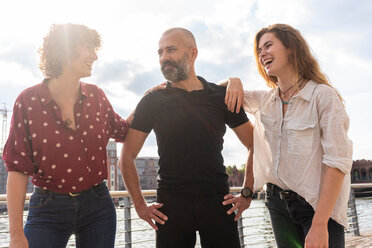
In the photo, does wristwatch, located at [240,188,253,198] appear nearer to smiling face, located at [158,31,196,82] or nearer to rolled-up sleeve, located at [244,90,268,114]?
rolled-up sleeve, located at [244,90,268,114]

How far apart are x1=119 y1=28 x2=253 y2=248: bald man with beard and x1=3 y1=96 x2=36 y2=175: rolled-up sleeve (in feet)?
2.17

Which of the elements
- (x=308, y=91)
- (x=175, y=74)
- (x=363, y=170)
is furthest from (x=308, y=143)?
(x=363, y=170)

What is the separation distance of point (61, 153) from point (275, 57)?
1349mm

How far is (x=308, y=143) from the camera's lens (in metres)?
1.65

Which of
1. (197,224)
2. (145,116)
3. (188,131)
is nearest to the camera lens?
(197,224)

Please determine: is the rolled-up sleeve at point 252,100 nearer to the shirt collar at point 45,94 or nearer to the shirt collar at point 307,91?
the shirt collar at point 307,91

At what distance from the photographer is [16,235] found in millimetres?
1474

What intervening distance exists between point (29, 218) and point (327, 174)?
1541 millimetres

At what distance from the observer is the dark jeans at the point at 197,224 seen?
1837 millimetres

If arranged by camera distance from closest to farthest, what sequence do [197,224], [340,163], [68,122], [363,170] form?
[340,163], [68,122], [197,224], [363,170]

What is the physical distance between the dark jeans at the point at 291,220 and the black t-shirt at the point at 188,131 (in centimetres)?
33

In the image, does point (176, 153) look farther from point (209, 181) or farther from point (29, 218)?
point (29, 218)

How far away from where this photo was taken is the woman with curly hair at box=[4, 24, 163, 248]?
5.09ft

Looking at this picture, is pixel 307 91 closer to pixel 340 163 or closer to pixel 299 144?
pixel 299 144
